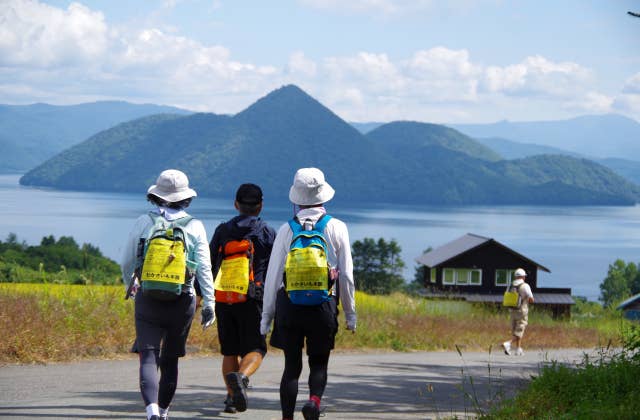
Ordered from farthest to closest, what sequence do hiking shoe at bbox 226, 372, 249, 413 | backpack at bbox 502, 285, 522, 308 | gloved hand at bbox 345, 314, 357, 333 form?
backpack at bbox 502, 285, 522, 308 → hiking shoe at bbox 226, 372, 249, 413 → gloved hand at bbox 345, 314, 357, 333

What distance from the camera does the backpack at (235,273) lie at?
246 inches

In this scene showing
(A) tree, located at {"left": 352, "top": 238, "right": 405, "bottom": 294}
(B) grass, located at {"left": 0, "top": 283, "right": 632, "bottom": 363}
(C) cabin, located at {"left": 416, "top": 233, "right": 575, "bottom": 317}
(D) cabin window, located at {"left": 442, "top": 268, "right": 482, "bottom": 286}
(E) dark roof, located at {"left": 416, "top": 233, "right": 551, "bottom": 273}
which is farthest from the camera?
(A) tree, located at {"left": 352, "top": 238, "right": 405, "bottom": 294}

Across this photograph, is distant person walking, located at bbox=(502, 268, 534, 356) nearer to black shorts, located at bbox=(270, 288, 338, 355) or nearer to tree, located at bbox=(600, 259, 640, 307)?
black shorts, located at bbox=(270, 288, 338, 355)

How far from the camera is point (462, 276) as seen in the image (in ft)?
234

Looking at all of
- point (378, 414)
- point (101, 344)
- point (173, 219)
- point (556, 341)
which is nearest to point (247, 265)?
point (173, 219)

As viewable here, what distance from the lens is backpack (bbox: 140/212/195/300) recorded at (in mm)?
5145

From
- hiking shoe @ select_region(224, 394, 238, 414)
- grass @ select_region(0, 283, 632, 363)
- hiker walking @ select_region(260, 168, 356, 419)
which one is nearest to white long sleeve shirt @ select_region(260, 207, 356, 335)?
hiker walking @ select_region(260, 168, 356, 419)

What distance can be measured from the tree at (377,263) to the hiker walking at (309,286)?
99.1m

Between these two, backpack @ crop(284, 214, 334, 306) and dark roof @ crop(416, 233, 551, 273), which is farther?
dark roof @ crop(416, 233, 551, 273)

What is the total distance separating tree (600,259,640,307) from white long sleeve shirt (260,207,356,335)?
142000mm

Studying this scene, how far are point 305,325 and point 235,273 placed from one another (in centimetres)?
123

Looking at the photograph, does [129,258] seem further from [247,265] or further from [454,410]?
[454,410]

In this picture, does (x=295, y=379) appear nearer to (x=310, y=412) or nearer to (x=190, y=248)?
(x=310, y=412)

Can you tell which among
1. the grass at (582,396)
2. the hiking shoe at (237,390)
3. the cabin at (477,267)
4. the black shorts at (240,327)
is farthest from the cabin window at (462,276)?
the hiking shoe at (237,390)
